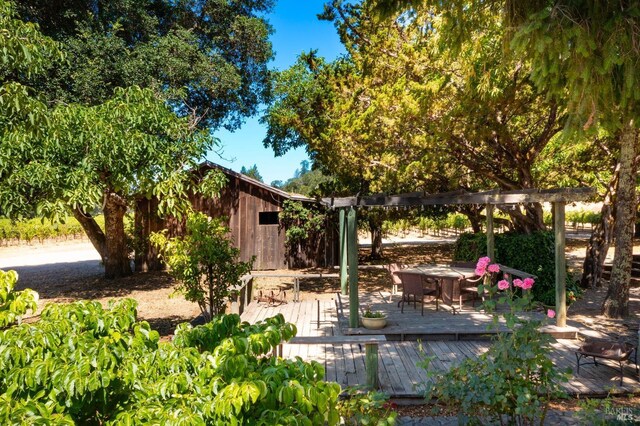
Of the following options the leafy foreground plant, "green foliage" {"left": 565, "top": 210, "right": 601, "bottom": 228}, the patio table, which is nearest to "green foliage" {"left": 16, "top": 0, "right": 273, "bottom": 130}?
the patio table

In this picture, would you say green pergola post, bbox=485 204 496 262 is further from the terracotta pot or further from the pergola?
the terracotta pot

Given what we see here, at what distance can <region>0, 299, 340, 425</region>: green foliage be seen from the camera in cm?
205

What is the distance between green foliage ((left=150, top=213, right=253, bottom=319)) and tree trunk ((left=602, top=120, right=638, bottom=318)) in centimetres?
817

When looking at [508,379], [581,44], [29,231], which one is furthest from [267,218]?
[29,231]

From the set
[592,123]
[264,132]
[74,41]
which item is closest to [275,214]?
[264,132]

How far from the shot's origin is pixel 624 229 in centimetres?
993

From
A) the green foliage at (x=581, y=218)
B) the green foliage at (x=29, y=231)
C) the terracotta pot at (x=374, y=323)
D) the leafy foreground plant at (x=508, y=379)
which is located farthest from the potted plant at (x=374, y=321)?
the green foliage at (x=581, y=218)

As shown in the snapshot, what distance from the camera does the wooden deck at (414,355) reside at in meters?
6.24

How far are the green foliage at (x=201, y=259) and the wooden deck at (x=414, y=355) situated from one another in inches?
67.7

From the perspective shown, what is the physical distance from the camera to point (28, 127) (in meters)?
5.53

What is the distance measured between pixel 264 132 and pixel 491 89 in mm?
17370

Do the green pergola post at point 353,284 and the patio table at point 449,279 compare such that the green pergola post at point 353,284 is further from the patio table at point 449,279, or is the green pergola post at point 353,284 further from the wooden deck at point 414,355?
the patio table at point 449,279

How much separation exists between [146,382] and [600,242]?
14.4 m

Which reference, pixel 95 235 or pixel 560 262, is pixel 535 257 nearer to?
pixel 560 262
